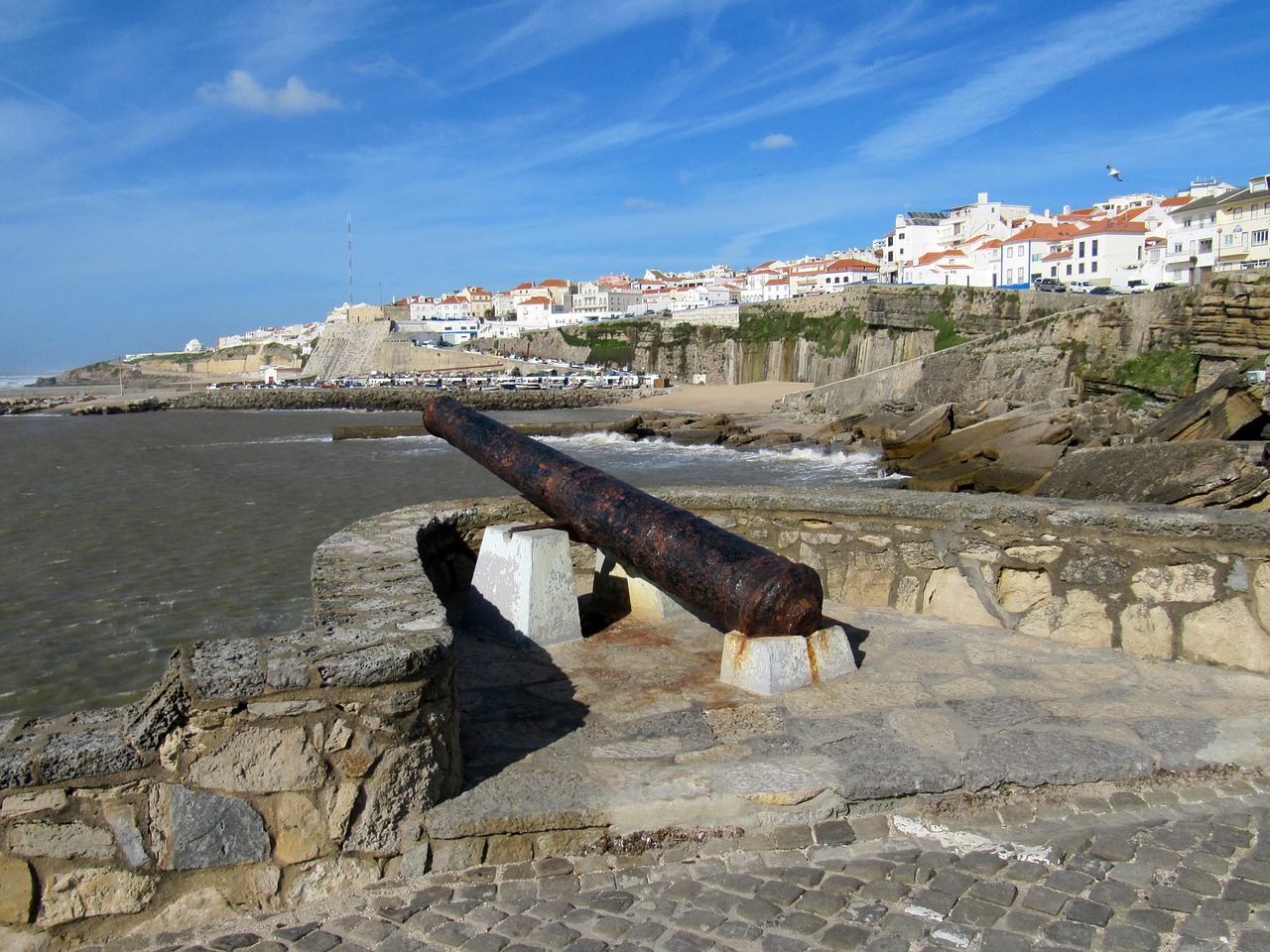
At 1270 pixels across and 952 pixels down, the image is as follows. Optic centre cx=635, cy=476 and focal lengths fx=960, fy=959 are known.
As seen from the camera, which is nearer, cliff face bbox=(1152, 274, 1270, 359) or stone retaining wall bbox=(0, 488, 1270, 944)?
stone retaining wall bbox=(0, 488, 1270, 944)

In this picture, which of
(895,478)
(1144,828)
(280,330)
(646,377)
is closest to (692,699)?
(1144,828)

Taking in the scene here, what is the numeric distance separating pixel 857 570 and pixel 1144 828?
7.29 ft

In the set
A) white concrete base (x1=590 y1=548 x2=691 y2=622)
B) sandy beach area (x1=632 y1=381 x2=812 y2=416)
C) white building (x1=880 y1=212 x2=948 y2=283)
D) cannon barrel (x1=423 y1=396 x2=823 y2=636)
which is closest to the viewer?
cannon barrel (x1=423 y1=396 x2=823 y2=636)

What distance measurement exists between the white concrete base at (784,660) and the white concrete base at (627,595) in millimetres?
919

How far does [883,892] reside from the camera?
2.47 m

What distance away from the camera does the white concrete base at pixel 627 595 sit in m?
4.69

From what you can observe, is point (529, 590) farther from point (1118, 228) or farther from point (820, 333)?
point (1118, 228)

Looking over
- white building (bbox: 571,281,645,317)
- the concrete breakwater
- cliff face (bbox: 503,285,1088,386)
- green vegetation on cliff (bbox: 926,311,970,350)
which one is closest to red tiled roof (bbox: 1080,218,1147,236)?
cliff face (bbox: 503,285,1088,386)

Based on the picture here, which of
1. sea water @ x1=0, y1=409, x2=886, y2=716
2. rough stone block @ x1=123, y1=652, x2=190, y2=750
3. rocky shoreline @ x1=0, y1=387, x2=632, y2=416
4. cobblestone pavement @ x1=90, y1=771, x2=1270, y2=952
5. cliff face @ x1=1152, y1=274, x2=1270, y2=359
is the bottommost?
sea water @ x1=0, y1=409, x2=886, y2=716

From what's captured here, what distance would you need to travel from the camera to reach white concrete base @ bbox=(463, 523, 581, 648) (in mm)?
4293

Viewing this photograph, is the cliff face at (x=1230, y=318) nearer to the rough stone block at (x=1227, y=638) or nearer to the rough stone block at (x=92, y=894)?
the rough stone block at (x=1227, y=638)

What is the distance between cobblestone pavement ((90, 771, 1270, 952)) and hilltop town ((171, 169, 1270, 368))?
1276 inches

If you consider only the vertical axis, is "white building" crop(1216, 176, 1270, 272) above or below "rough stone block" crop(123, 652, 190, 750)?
above

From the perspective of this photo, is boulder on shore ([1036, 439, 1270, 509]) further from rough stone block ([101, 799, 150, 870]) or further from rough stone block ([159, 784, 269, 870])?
rough stone block ([101, 799, 150, 870])
